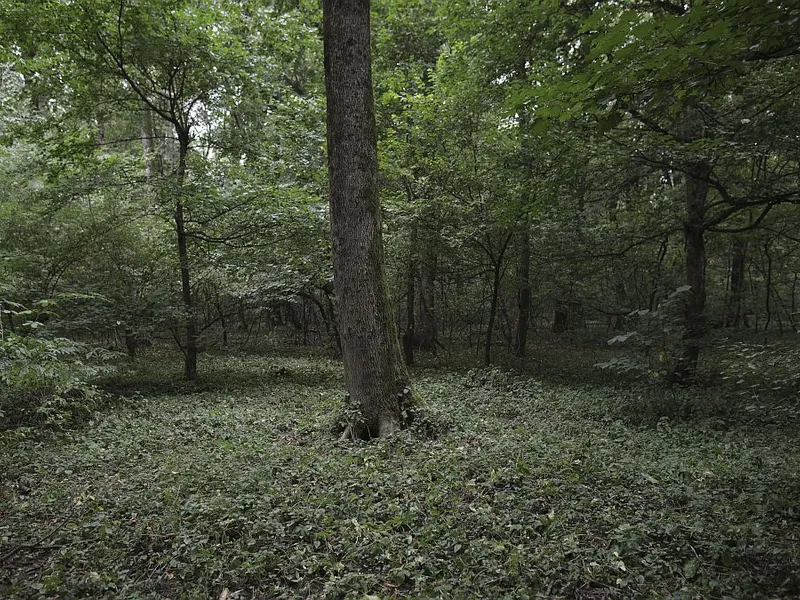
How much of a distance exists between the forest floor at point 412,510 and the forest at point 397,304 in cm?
3

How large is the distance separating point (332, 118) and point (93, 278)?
7213 mm

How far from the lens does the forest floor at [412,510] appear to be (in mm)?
2914

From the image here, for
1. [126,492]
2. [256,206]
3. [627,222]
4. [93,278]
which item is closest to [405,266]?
[256,206]

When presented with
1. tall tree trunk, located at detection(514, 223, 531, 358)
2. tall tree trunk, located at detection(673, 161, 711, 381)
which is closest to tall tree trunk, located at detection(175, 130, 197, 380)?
tall tree trunk, located at detection(514, 223, 531, 358)

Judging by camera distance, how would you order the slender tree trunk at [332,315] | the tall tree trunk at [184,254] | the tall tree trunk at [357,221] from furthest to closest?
the slender tree trunk at [332,315]
the tall tree trunk at [184,254]
the tall tree trunk at [357,221]

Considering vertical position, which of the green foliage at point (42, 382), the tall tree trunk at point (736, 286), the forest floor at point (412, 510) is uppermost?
the tall tree trunk at point (736, 286)

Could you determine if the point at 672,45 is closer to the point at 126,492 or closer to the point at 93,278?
the point at 126,492

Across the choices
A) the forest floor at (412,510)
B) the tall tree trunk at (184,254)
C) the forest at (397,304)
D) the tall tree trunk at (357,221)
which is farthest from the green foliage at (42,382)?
the tall tree trunk at (357,221)

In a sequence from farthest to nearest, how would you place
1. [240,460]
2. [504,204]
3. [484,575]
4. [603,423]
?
[504,204] < [603,423] < [240,460] < [484,575]

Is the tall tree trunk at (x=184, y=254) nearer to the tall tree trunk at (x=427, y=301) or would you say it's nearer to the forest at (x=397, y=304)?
the forest at (x=397, y=304)

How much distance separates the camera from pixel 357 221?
5797mm

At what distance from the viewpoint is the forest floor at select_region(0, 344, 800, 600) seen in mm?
2914

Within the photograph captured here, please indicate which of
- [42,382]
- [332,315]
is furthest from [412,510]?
[332,315]

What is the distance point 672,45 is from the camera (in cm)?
302
